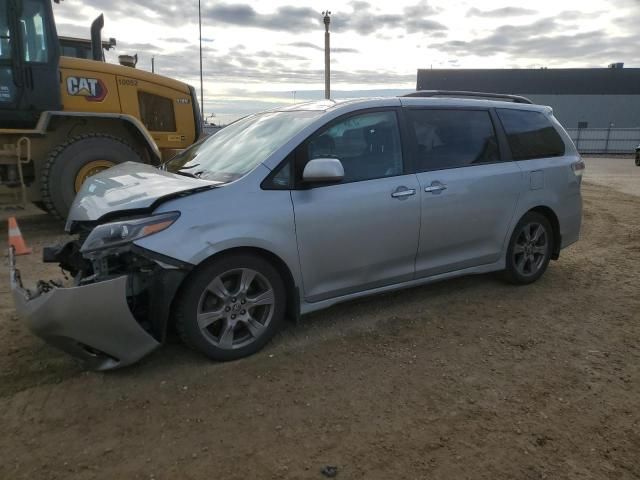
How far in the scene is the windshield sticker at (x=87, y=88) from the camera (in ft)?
25.1

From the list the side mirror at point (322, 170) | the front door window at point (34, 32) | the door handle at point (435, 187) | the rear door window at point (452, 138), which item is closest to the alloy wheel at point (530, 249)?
the rear door window at point (452, 138)

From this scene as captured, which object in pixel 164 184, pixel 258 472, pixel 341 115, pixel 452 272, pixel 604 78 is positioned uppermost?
pixel 604 78

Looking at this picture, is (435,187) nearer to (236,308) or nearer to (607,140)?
(236,308)

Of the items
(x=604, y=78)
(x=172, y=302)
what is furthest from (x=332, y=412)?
(x=604, y=78)

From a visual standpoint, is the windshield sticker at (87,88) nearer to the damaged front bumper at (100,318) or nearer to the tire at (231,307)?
the damaged front bumper at (100,318)

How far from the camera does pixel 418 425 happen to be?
9.30 feet

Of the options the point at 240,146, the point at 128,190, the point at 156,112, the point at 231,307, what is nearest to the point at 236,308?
Result: the point at 231,307

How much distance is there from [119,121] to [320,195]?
5.50 m

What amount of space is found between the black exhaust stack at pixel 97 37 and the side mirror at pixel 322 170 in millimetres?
6910

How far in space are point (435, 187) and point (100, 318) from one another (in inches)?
106

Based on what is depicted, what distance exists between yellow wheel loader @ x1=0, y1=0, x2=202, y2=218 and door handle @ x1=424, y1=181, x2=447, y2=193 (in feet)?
17.1

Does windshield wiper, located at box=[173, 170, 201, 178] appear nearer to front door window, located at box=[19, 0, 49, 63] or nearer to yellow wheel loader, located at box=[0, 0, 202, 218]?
yellow wheel loader, located at box=[0, 0, 202, 218]

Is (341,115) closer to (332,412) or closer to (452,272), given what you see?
(452,272)

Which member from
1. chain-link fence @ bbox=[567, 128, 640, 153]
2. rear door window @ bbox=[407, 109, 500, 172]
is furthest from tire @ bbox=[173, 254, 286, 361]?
chain-link fence @ bbox=[567, 128, 640, 153]
